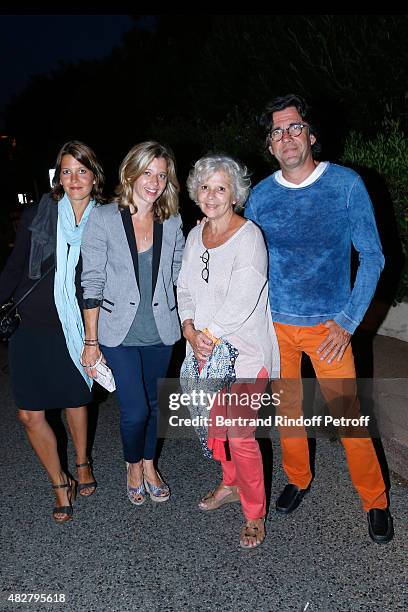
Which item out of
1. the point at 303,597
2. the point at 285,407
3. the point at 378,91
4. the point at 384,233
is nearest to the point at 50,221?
the point at 285,407

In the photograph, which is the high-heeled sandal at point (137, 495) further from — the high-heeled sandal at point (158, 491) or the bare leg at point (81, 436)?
the bare leg at point (81, 436)

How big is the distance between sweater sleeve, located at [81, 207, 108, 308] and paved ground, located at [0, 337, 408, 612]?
127cm

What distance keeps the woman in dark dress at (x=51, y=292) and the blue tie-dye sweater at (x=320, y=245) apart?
0.99m

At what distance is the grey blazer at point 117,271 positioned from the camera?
325 centimetres

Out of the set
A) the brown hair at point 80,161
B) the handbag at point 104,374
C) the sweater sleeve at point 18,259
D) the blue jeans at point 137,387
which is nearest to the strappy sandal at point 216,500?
the blue jeans at point 137,387

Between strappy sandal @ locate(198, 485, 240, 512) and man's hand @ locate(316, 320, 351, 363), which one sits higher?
man's hand @ locate(316, 320, 351, 363)

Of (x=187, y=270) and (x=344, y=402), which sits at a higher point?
(x=187, y=270)

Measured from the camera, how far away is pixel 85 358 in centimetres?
334

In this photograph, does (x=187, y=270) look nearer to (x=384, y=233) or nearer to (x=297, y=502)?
(x=297, y=502)

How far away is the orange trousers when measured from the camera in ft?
10.2

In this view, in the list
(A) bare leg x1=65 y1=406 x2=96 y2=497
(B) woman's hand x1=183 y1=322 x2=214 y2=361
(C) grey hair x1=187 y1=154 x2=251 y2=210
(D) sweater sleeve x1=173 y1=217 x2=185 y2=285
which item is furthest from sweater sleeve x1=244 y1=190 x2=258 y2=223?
(A) bare leg x1=65 y1=406 x2=96 y2=497

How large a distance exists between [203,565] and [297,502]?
0.76 metres

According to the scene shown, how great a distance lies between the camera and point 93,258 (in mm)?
3242

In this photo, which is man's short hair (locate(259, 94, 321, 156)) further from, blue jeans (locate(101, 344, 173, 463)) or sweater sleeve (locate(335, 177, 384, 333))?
blue jeans (locate(101, 344, 173, 463))
